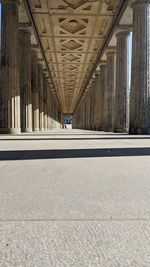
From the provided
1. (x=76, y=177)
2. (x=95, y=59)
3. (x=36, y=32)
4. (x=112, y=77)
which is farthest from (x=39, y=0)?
(x=76, y=177)

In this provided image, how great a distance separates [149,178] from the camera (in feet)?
13.2

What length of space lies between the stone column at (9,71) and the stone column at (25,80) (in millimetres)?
7068

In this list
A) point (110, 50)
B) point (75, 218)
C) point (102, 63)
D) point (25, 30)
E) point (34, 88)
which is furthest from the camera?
point (102, 63)

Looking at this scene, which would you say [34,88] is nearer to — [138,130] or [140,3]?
[140,3]

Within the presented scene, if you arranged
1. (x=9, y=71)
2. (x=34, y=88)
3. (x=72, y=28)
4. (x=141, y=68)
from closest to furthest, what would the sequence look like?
(x=9, y=71) < (x=141, y=68) < (x=72, y=28) < (x=34, y=88)

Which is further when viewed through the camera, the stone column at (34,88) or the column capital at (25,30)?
the stone column at (34,88)

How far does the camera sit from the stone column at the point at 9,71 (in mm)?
19172

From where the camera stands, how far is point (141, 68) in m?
19.6

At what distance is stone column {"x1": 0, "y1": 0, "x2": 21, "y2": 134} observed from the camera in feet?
62.9

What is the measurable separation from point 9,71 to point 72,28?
12696 mm

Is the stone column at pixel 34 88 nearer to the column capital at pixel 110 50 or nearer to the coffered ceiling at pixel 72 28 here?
the coffered ceiling at pixel 72 28

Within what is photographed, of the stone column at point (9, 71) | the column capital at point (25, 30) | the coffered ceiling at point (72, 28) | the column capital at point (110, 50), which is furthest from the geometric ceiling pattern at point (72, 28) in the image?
the stone column at point (9, 71)

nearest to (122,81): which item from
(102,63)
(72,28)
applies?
(72,28)

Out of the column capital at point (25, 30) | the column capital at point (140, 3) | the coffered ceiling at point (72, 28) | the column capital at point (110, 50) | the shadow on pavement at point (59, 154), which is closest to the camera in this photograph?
the shadow on pavement at point (59, 154)
